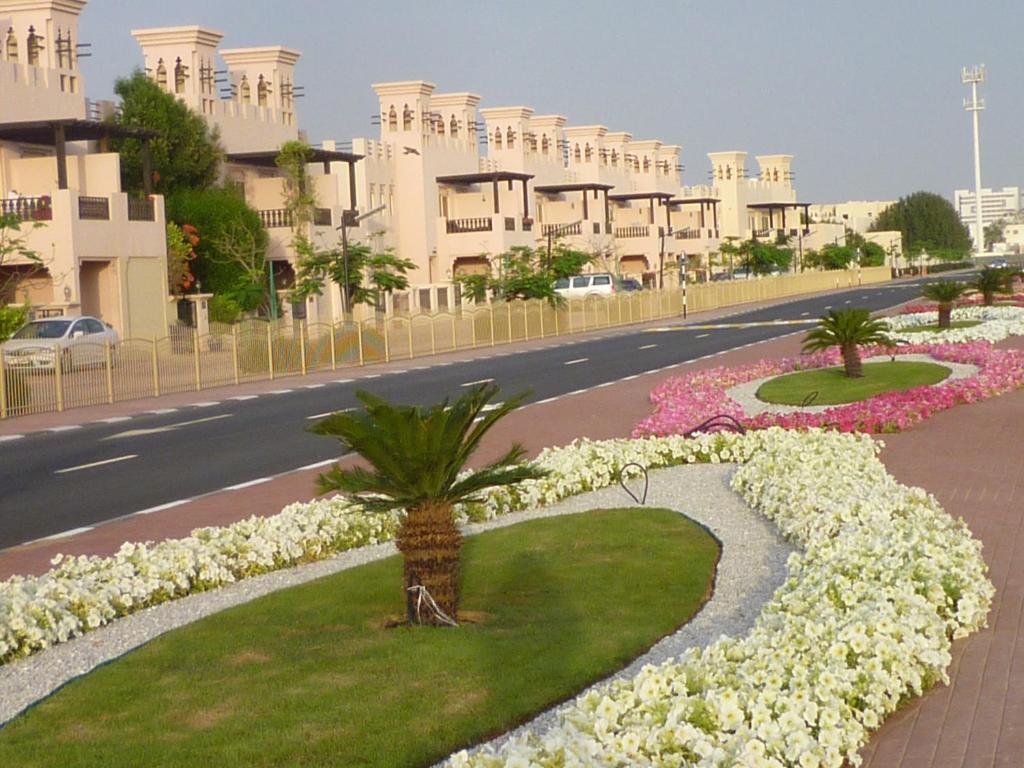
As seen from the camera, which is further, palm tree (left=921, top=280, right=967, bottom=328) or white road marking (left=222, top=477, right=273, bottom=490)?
palm tree (left=921, top=280, right=967, bottom=328)

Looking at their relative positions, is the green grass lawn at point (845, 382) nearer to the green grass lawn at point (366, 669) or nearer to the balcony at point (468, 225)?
the green grass lawn at point (366, 669)

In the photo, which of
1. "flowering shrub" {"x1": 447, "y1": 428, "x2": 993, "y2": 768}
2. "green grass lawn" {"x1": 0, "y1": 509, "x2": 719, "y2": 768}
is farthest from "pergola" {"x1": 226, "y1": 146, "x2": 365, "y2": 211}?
"flowering shrub" {"x1": 447, "y1": 428, "x2": 993, "y2": 768}

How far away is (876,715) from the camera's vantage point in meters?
6.70

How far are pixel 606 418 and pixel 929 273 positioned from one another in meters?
120

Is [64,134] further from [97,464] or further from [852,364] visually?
[852,364]

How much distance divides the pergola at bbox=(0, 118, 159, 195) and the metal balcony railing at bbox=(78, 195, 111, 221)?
70cm

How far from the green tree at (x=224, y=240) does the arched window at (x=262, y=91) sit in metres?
6.95

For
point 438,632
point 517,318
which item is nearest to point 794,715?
point 438,632

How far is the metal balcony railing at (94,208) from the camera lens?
42.0m

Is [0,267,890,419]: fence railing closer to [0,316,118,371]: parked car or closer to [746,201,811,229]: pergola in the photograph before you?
[0,316,118,371]: parked car

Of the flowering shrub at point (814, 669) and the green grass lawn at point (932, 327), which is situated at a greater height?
the green grass lawn at point (932, 327)

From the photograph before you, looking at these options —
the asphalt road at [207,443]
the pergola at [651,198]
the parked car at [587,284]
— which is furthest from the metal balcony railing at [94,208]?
the pergola at [651,198]

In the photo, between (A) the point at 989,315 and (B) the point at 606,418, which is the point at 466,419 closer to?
(B) the point at 606,418

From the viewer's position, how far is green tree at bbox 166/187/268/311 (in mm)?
51559
